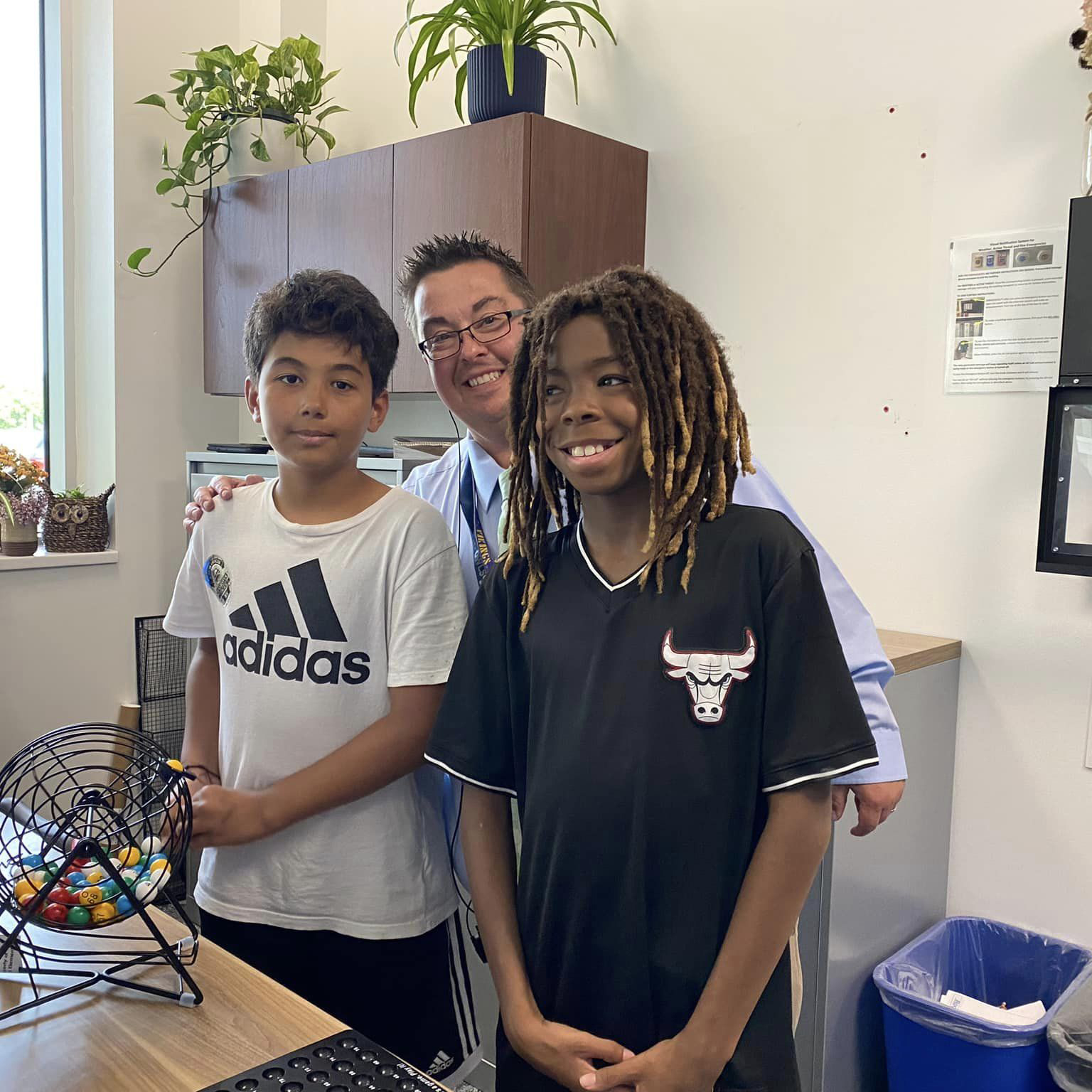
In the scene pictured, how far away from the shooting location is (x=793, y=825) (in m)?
0.87

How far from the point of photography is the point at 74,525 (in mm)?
2953

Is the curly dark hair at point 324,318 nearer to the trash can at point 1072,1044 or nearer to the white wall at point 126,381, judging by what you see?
the trash can at point 1072,1044

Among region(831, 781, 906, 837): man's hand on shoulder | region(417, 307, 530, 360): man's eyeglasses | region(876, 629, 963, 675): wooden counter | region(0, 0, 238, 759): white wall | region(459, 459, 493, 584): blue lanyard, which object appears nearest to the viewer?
region(831, 781, 906, 837): man's hand on shoulder

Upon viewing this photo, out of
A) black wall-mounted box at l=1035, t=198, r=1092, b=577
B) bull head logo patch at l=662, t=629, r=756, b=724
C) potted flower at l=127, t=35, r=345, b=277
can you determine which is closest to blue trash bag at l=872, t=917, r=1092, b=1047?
black wall-mounted box at l=1035, t=198, r=1092, b=577

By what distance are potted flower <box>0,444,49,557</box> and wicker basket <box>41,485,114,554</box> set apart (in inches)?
1.5

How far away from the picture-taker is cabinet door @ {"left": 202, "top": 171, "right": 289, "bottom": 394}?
2.78 metres

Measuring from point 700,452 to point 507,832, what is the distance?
43 cm

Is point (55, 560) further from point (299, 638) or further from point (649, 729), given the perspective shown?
point (649, 729)

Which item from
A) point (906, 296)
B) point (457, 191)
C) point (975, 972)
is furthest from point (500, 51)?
point (975, 972)

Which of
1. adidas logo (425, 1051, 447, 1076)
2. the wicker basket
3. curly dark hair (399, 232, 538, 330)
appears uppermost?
curly dark hair (399, 232, 538, 330)

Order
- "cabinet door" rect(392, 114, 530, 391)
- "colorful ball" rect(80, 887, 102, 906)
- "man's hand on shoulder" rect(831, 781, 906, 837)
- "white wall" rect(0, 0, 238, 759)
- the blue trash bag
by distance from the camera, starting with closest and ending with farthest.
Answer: "colorful ball" rect(80, 887, 102, 906)
"man's hand on shoulder" rect(831, 781, 906, 837)
the blue trash bag
"cabinet door" rect(392, 114, 530, 391)
"white wall" rect(0, 0, 238, 759)

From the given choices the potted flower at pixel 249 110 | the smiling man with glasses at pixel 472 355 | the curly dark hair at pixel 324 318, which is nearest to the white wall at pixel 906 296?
the smiling man with glasses at pixel 472 355

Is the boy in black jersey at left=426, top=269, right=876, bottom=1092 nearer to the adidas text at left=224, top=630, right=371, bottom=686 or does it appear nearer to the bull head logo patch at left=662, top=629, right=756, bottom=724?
the bull head logo patch at left=662, top=629, right=756, bottom=724

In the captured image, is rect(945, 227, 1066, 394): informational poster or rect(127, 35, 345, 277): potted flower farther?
rect(127, 35, 345, 277): potted flower
